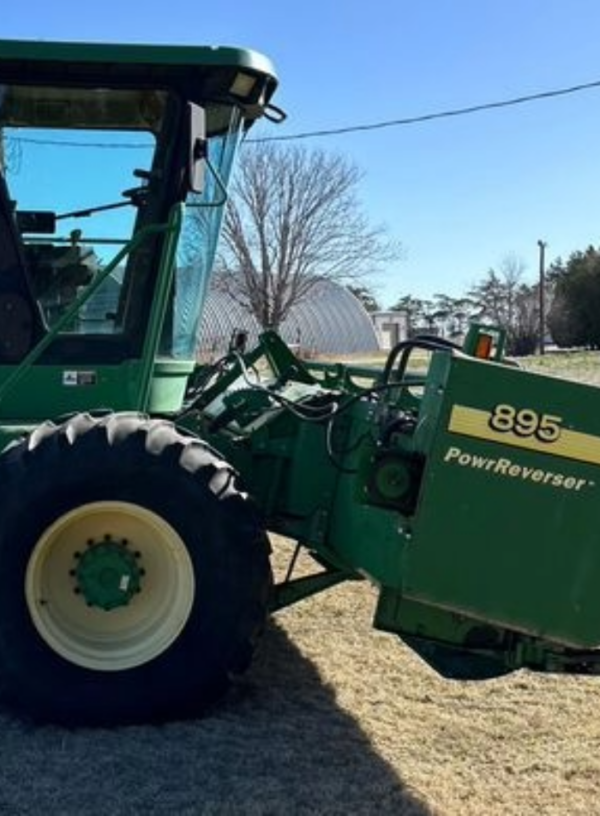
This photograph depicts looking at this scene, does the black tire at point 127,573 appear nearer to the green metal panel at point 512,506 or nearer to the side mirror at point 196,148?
the green metal panel at point 512,506

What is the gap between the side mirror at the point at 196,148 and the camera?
4.84 m

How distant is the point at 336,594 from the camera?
6.57 metres

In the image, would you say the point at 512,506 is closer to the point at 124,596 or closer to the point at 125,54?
the point at 124,596

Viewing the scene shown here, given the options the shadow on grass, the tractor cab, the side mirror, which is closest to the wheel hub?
the shadow on grass

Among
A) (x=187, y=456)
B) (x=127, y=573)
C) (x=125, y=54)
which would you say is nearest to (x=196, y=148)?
(x=125, y=54)

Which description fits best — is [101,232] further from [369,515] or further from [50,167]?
[369,515]

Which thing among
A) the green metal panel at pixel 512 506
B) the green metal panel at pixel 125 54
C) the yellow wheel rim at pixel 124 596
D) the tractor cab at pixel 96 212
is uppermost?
the green metal panel at pixel 125 54

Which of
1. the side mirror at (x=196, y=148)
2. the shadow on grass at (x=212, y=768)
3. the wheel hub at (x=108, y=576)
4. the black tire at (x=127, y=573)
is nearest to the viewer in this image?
the shadow on grass at (x=212, y=768)

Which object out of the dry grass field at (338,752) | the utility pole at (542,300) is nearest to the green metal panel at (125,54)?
the dry grass field at (338,752)

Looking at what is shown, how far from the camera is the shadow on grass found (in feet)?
12.1

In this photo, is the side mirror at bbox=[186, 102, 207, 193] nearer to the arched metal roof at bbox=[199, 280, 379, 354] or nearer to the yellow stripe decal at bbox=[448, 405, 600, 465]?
the yellow stripe decal at bbox=[448, 405, 600, 465]

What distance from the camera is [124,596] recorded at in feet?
14.6

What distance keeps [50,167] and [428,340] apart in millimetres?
1889

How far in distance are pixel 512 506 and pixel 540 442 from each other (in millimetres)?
230
